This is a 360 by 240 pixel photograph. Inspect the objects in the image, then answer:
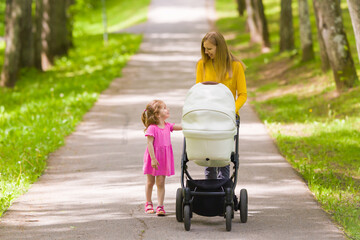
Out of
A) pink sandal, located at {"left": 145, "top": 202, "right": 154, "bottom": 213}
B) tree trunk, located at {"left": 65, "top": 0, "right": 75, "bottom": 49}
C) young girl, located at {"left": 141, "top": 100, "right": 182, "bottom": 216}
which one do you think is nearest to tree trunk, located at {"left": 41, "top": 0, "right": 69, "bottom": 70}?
tree trunk, located at {"left": 65, "top": 0, "right": 75, "bottom": 49}

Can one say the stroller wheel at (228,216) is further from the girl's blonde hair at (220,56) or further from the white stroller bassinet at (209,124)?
the girl's blonde hair at (220,56)

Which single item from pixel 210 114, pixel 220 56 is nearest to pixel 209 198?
pixel 210 114

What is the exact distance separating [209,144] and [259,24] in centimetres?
1942

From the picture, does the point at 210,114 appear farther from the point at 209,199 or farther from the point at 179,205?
the point at 179,205

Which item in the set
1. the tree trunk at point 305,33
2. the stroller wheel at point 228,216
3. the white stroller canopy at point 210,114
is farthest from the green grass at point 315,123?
the white stroller canopy at point 210,114

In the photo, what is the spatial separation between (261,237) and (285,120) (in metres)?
7.19

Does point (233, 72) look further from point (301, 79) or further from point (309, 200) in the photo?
point (301, 79)

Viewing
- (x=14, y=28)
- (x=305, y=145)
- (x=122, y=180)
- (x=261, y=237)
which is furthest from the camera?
(x=14, y=28)

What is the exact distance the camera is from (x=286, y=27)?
21109 mm

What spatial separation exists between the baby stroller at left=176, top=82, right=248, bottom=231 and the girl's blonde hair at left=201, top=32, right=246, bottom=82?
1.17 ft

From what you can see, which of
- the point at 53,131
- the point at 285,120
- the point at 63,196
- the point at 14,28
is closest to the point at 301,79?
the point at 285,120

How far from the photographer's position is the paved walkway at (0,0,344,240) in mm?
6301

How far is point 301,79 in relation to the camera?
55.5ft

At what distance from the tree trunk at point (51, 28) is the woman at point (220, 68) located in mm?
18708
